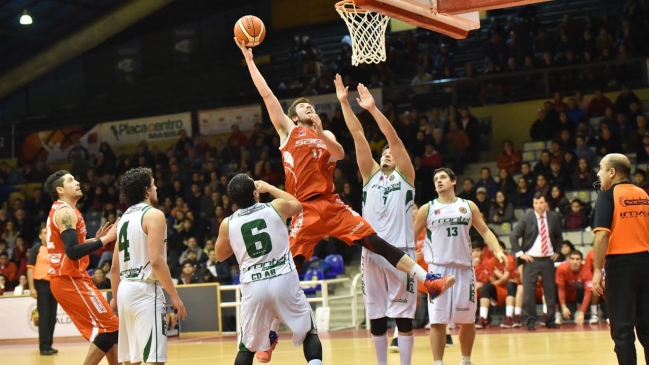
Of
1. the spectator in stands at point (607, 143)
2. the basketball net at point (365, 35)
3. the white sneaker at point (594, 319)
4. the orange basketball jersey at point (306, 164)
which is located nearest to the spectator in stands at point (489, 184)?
the spectator in stands at point (607, 143)

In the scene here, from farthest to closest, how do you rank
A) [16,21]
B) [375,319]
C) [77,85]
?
1. [77,85]
2. [16,21]
3. [375,319]

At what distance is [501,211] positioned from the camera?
16.1 meters

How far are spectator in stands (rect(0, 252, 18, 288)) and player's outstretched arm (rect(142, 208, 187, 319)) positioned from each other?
13971mm

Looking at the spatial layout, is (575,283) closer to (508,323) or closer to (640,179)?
(508,323)

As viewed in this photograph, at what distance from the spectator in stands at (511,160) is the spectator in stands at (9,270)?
36.1ft

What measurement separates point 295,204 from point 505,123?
14355mm

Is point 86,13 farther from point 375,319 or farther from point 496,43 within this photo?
point 375,319

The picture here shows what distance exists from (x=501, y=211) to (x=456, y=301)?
813 cm

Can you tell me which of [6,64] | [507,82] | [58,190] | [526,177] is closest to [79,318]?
[58,190]

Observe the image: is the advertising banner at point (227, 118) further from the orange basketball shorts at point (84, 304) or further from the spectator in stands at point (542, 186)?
the orange basketball shorts at point (84, 304)

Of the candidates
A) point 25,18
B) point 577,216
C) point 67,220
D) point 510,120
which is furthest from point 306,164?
point 25,18

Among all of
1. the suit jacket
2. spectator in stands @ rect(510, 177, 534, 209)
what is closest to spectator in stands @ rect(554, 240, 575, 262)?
the suit jacket

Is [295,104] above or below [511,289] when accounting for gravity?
above

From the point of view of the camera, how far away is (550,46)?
20.2m
